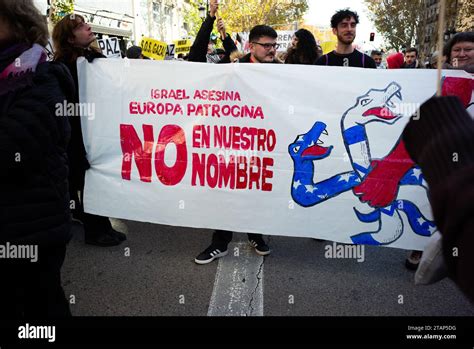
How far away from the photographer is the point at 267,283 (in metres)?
3.09

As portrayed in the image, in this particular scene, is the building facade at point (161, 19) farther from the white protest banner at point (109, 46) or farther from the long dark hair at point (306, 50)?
the long dark hair at point (306, 50)

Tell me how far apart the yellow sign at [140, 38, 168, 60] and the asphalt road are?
4.72 meters

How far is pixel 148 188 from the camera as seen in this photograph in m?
3.59

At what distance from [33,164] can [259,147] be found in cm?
202

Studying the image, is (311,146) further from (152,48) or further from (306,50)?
(152,48)

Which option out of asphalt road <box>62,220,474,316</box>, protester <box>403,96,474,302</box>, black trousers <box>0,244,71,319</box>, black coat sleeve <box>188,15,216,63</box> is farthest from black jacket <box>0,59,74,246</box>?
black coat sleeve <box>188,15,216,63</box>

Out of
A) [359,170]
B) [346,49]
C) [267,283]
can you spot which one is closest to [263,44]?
[346,49]

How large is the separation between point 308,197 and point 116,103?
2023 mm

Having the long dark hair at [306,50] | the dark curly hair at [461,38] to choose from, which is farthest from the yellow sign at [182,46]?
the dark curly hair at [461,38]

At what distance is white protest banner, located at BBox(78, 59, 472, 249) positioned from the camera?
318 cm

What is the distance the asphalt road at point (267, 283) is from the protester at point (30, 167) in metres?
0.98

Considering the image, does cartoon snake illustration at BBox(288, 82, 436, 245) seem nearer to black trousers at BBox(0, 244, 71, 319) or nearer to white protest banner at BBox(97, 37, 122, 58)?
black trousers at BBox(0, 244, 71, 319)

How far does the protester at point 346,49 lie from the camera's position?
4.01 meters

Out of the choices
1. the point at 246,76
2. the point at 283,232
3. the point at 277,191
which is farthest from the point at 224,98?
the point at 283,232
